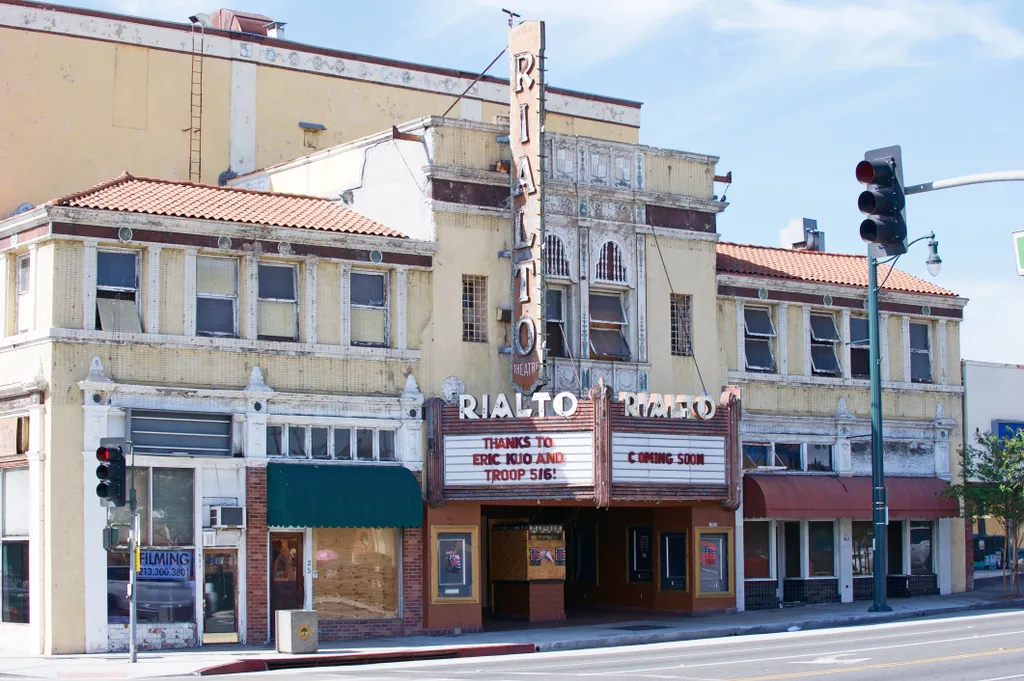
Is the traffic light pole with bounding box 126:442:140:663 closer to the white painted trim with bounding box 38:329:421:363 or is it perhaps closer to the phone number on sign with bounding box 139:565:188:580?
the phone number on sign with bounding box 139:565:188:580

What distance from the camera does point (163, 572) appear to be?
1163 inches

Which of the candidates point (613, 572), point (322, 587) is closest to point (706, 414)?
point (613, 572)

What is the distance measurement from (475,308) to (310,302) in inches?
157

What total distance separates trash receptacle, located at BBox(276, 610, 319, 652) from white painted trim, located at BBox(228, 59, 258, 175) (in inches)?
644

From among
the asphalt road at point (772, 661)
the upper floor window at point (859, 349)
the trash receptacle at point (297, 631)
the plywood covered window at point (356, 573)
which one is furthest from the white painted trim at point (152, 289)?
the upper floor window at point (859, 349)

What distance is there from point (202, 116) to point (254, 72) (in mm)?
2001

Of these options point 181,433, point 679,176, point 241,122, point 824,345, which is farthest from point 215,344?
point 824,345

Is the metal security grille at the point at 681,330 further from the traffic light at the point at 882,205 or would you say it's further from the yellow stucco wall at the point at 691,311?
the traffic light at the point at 882,205

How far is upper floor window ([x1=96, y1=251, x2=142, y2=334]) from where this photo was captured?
29516 millimetres

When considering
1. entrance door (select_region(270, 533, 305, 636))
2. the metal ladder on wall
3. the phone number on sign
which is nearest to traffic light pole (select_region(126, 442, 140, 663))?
the phone number on sign

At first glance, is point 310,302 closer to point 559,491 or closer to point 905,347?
point 559,491

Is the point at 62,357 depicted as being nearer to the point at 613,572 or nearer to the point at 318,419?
the point at 318,419

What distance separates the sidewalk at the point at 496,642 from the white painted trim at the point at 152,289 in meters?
6.18

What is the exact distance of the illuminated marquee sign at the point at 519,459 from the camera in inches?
1262
